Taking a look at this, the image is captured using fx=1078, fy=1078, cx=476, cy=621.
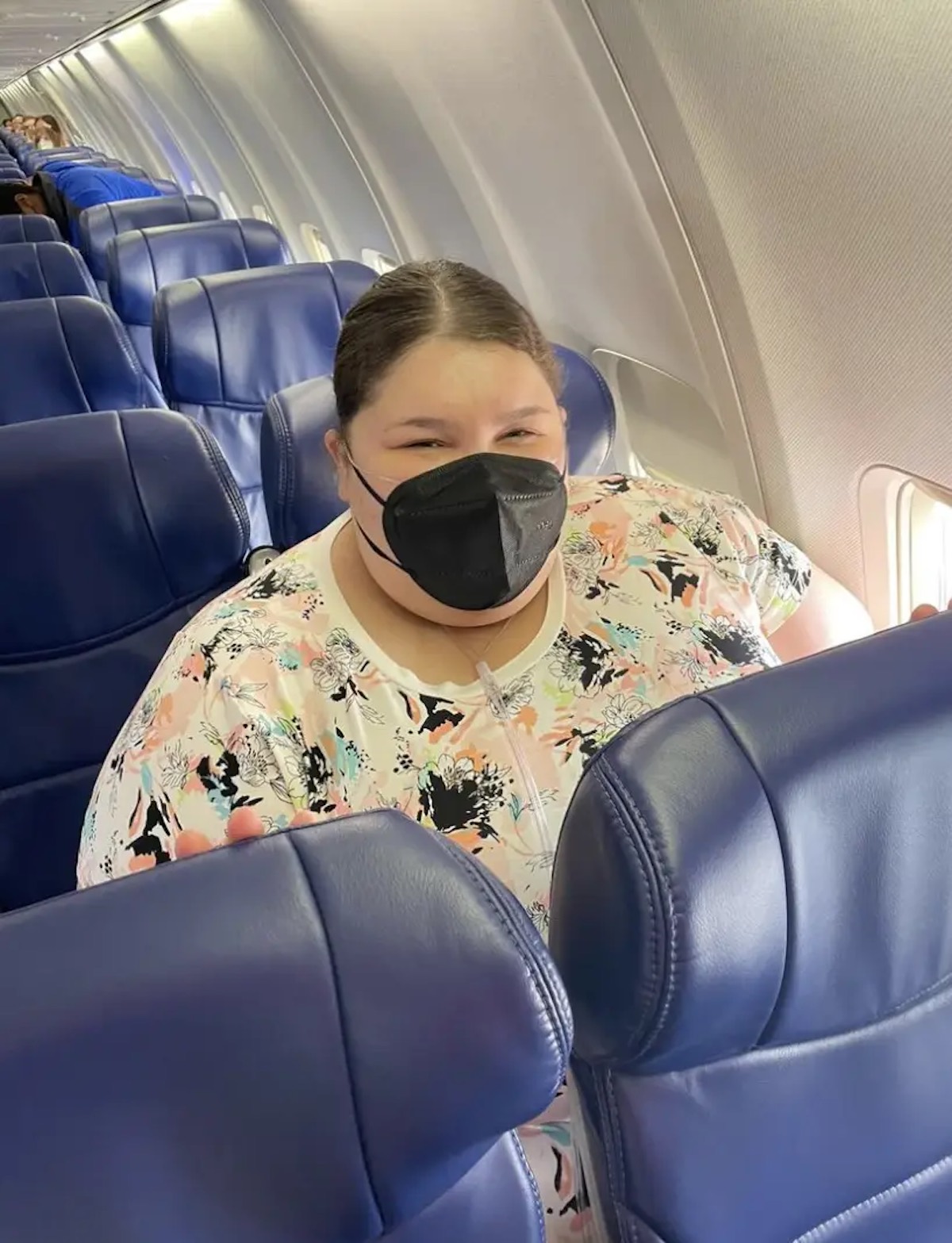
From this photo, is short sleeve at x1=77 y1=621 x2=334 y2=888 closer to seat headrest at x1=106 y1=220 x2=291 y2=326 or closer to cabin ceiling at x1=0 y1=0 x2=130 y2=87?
seat headrest at x1=106 y1=220 x2=291 y2=326

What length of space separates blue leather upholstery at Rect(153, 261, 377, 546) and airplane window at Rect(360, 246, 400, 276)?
176cm

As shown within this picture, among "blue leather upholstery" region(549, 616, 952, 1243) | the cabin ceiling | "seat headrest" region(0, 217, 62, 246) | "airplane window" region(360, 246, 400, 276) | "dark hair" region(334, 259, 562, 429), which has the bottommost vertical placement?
"blue leather upholstery" region(549, 616, 952, 1243)

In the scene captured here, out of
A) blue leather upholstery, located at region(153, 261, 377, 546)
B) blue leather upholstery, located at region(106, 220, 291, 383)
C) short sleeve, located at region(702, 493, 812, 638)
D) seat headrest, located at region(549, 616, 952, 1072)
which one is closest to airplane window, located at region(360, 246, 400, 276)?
blue leather upholstery, located at region(106, 220, 291, 383)

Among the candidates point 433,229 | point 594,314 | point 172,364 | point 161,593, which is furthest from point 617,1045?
point 433,229

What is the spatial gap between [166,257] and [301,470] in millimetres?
2257

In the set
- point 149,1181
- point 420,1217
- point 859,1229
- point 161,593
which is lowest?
point 859,1229

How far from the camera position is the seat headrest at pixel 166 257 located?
3668mm

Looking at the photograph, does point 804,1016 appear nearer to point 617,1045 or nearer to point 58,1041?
point 617,1045

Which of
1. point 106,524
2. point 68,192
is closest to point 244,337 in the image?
point 106,524

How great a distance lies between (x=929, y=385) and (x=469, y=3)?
1.53 metres

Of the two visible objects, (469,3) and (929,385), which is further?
(469,3)

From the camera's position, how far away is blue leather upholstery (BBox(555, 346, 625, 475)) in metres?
2.02

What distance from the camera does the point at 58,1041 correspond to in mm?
601

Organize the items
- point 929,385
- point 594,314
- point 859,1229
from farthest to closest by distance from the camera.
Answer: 1. point 594,314
2. point 929,385
3. point 859,1229
